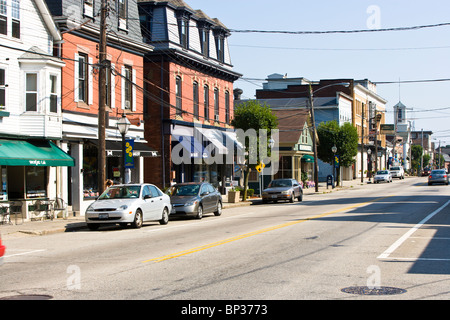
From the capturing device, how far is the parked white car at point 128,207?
1952cm

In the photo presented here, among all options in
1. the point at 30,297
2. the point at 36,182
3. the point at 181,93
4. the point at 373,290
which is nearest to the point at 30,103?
the point at 36,182

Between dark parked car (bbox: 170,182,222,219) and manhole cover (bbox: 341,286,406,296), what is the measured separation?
50.8 feet

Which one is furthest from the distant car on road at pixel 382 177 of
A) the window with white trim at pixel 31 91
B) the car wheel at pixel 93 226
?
the car wheel at pixel 93 226

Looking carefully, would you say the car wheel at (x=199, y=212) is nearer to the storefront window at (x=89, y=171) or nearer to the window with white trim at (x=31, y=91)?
the storefront window at (x=89, y=171)

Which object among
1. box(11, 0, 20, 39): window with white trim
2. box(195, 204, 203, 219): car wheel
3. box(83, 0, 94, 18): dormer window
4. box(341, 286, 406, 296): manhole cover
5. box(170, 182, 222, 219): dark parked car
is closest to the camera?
box(341, 286, 406, 296): manhole cover

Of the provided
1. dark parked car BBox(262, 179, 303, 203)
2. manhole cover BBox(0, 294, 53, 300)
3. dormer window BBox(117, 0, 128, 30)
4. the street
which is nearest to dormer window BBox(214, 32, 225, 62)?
dark parked car BBox(262, 179, 303, 203)

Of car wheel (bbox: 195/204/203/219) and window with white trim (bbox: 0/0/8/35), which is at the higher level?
window with white trim (bbox: 0/0/8/35)

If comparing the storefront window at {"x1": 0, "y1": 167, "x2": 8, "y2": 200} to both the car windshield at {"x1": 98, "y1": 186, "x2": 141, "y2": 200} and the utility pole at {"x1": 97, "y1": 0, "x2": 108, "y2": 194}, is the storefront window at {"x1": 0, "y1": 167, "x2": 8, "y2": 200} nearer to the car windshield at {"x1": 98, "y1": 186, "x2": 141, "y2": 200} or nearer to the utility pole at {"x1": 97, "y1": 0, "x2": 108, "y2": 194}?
the utility pole at {"x1": 97, "y1": 0, "x2": 108, "y2": 194}

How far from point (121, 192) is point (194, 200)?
4.15 metres

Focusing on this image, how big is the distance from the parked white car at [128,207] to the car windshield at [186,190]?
2.93 metres

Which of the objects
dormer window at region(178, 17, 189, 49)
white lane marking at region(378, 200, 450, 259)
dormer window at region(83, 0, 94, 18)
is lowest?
white lane marking at region(378, 200, 450, 259)

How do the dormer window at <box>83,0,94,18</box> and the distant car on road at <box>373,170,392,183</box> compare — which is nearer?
the dormer window at <box>83,0,94,18</box>

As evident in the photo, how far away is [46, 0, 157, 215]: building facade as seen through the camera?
85.5 feet

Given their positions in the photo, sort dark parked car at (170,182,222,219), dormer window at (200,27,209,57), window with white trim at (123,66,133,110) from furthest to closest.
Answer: dormer window at (200,27,209,57) < window with white trim at (123,66,133,110) < dark parked car at (170,182,222,219)
